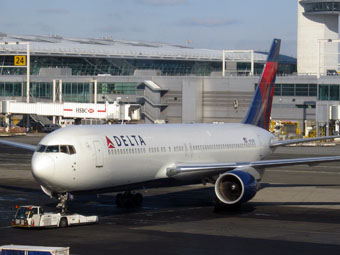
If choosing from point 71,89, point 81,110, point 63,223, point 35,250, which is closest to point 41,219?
point 63,223

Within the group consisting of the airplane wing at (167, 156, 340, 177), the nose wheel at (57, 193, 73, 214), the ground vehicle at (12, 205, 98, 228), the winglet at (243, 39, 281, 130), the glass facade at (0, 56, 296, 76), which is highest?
the glass facade at (0, 56, 296, 76)

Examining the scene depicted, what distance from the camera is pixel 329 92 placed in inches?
4114

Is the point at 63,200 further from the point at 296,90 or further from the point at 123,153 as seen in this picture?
the point at 296,90

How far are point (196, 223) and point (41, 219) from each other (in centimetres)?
727

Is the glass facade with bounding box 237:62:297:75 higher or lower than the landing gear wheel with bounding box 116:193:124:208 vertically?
higher

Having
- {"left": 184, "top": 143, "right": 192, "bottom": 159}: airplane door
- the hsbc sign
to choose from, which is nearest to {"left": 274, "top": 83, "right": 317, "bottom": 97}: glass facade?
the hsbc sign

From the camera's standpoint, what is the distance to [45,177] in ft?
105

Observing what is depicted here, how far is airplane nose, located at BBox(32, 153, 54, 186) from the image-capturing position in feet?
105

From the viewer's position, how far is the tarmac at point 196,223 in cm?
2741

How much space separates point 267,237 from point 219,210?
8.30 metres

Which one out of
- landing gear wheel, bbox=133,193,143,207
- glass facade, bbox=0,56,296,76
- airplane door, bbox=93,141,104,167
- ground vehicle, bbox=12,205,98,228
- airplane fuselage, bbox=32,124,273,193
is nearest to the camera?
ground vehicle, bbox=12,205,98,228

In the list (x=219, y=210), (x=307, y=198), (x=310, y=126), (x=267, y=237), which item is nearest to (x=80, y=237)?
(x=267, y=237)

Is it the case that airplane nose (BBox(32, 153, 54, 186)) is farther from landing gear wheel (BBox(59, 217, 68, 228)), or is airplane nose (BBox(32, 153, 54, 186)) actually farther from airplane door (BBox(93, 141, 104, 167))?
airplane door (BBox(93, 141, 104, 167))

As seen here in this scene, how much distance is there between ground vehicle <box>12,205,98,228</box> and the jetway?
70.4 metres
